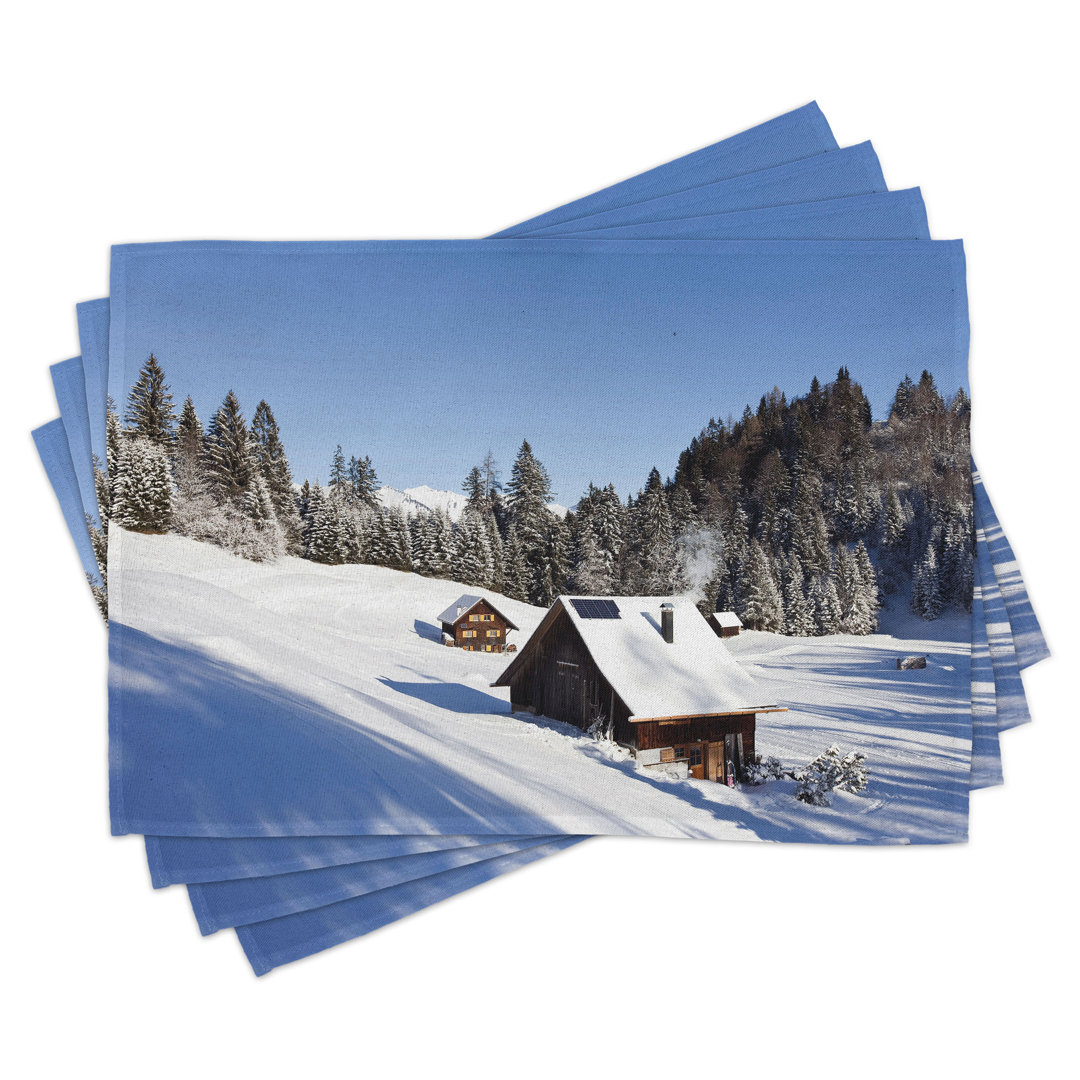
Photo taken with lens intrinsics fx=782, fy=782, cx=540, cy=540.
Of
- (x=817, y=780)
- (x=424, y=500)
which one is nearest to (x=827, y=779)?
(x=817, y=780)

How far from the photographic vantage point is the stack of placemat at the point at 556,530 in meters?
3.38

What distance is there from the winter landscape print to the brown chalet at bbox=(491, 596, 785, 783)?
1 centimetres

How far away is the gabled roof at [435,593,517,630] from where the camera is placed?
3.56 metres

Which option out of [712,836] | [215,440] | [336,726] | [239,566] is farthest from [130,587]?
[712,836]

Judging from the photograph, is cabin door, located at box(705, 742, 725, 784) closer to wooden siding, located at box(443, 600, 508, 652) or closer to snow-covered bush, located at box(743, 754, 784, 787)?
snow-covered bush, located at box(743, 754, 784, 787)

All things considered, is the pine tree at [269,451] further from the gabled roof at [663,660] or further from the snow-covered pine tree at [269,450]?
the gabled roof at [663,660]

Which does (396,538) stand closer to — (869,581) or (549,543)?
(549,543)

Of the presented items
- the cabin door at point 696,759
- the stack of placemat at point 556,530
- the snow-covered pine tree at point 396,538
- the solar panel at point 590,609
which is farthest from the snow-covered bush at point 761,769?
the snow-covered pine tree at point 396,538

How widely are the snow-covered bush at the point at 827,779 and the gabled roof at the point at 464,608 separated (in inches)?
56.2

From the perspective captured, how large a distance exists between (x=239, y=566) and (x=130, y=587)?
466mm

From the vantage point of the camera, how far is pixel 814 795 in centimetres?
338

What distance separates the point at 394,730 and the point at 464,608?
61cm

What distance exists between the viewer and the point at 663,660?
3.50 m

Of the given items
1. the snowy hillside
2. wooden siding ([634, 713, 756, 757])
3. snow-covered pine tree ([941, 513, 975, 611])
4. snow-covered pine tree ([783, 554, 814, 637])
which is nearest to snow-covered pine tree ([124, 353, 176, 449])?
the snowy hillside
